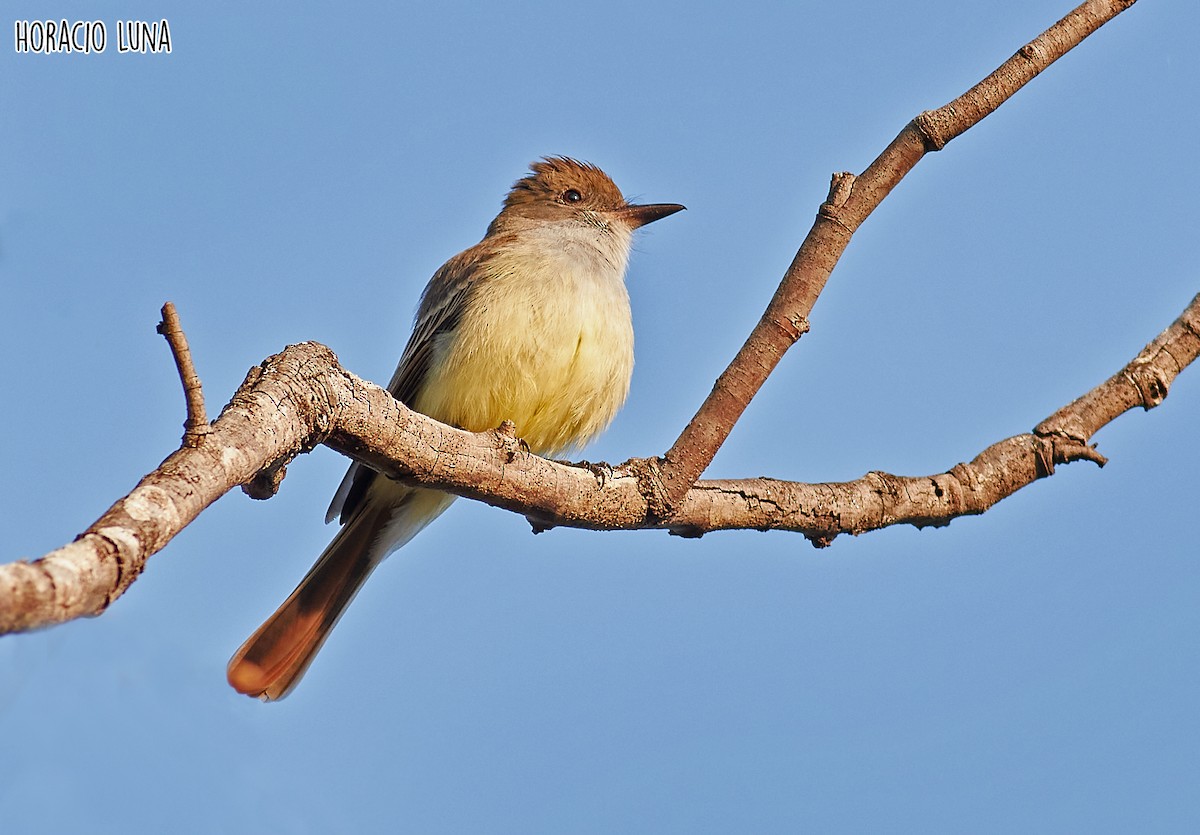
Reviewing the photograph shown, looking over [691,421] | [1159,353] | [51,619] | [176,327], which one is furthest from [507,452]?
[1159,353]

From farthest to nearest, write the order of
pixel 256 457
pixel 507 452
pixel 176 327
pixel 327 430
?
pixel 507 452, pixel 327 430, pixel 256 457, pixel 176 327

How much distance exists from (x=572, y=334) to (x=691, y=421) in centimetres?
175

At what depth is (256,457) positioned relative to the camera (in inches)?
152

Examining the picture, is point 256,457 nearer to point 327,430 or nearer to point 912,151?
point 327,430

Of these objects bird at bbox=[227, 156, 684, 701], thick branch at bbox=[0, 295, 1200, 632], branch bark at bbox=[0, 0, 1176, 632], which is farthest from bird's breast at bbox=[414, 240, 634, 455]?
thick branch at bbox=[0, 295, 1200, 632]

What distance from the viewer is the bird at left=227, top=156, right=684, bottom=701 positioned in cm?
707

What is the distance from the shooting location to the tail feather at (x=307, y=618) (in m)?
6.57

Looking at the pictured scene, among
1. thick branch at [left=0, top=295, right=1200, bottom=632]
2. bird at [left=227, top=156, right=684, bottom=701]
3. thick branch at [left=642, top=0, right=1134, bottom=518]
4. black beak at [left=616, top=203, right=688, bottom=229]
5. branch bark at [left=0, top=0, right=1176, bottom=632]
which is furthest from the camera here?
black beak at [left=616, top=203, right=688, bottom=229]

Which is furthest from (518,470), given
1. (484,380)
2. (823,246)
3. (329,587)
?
(329,587)

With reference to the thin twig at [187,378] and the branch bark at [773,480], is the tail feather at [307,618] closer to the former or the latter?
the branch bark at [773,480]

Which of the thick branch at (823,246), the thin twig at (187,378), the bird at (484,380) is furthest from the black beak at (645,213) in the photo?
the thin twig at (187,378)

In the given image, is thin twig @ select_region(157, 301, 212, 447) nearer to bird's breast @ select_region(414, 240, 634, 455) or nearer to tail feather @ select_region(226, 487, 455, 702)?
tail feather @ select_region(226, 487, 455, 702)

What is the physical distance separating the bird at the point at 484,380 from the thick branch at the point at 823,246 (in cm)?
177

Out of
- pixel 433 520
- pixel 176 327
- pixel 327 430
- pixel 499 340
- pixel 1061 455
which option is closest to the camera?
pixel 176 327
